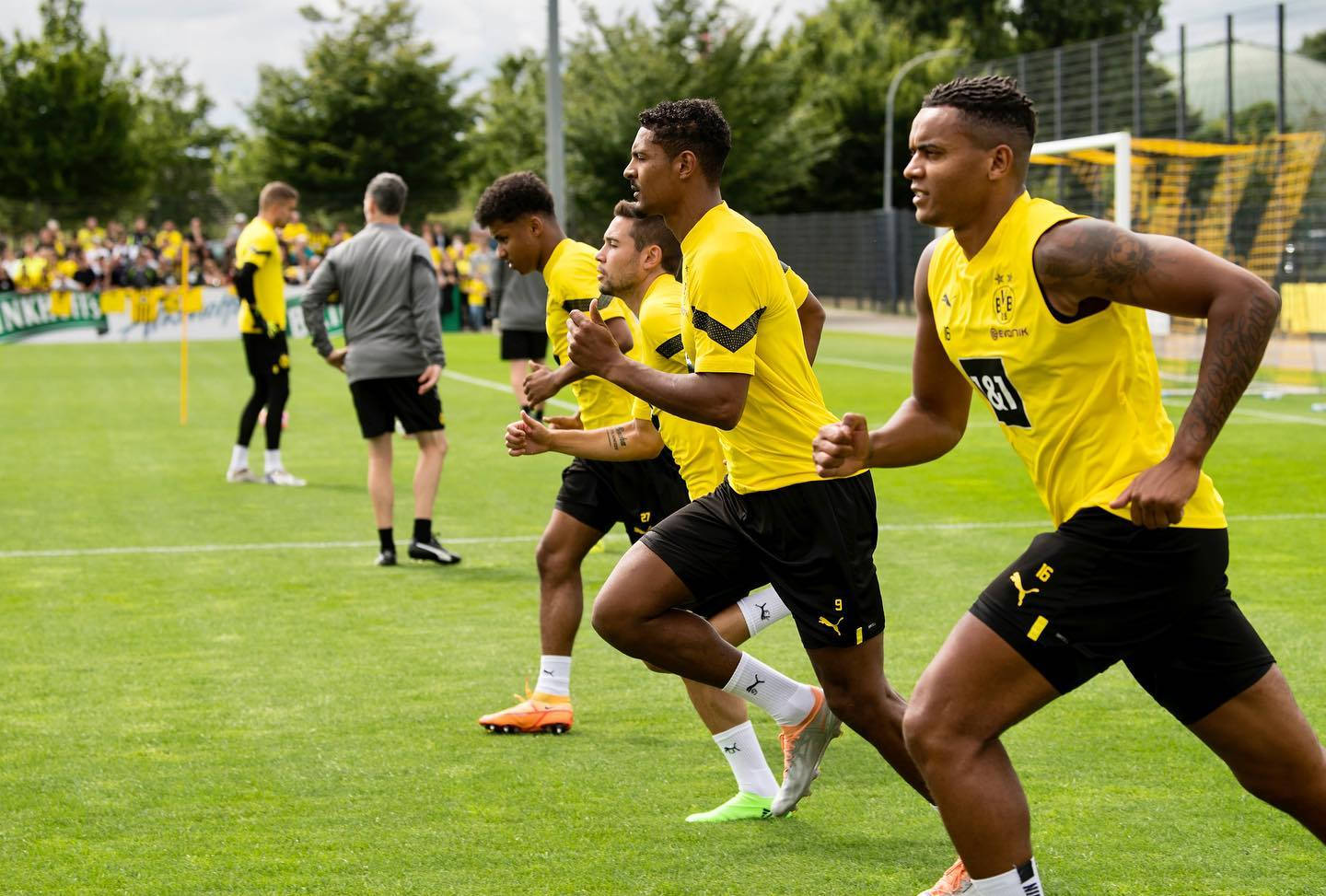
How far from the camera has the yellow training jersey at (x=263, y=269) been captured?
13.5 m

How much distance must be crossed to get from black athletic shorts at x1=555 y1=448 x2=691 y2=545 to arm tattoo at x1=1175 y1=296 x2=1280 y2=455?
9.45ft

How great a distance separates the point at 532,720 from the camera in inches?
246

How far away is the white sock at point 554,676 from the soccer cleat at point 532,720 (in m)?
0.08

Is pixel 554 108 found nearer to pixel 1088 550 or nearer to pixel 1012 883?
pixel 1088 550

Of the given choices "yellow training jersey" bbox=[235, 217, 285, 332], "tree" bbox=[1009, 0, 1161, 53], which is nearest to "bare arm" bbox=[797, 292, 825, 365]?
"yellow training jersey" bbox=[235, 217, 285, 332]

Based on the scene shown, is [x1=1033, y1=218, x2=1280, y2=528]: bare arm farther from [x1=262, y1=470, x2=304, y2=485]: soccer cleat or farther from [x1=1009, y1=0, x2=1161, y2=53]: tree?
[x1=1009, y1=0, x2=1161, y2=53]: tree

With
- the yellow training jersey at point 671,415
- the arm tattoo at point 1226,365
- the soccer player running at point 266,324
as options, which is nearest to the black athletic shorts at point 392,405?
the soccer player running at point 266,324

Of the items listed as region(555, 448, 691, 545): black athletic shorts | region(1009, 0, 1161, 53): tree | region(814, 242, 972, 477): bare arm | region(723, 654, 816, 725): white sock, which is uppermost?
region(1009, 0, 1161, 53): tree

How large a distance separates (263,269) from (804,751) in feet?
31.1


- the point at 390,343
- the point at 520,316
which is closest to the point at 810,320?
the point at 390,343

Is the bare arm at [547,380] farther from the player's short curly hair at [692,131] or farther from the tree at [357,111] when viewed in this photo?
the tree at [357,111]

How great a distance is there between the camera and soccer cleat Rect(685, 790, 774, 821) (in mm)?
5168

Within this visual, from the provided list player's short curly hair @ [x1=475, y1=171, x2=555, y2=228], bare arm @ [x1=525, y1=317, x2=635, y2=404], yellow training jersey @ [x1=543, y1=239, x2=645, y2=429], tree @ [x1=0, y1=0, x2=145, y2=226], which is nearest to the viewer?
bare arm @ [x1=525, y1=317, x2=635, y2=404]

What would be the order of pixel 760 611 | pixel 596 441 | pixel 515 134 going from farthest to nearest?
pixel 515 134, pixel 760 611, pixel 596 441
